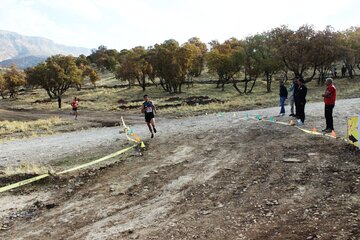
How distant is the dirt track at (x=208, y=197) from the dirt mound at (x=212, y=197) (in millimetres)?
20

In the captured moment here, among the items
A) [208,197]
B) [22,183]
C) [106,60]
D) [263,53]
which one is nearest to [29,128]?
[22,183]

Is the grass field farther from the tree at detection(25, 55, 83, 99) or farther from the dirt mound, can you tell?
the dirt mound

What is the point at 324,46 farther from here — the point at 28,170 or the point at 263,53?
the point at 28,170

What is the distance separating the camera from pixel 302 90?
569 inches

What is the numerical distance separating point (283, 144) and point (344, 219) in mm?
5265

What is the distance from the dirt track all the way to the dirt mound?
2cm

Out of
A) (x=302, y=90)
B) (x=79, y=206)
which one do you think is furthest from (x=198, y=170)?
(x=302, y=90)

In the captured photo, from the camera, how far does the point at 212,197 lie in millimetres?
7773

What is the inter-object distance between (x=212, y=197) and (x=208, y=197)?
0.09m

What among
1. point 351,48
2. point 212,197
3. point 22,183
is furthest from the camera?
point 351,48

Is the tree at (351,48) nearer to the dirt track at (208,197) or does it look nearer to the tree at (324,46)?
the tree at (324,46)

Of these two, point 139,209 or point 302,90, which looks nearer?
point 139,209

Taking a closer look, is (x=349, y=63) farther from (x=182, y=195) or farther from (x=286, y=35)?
(x=182, y=195)

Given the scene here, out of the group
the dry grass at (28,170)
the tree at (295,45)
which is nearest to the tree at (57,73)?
the tree at (295,45)
